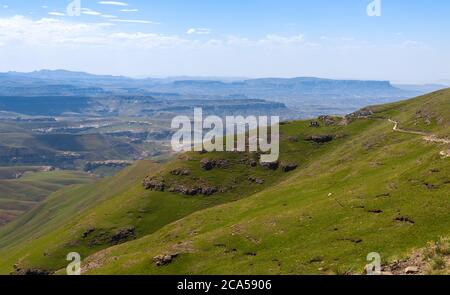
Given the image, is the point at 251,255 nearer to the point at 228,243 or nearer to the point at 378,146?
the point at 228,243

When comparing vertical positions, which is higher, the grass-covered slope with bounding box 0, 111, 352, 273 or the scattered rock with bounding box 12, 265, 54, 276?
the grass-covered slope with bounding box 0, 111, 352, 273

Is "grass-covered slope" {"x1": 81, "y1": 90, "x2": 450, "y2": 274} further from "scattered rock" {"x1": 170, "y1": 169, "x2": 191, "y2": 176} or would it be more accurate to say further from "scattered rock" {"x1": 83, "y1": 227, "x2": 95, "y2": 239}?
"scattered rock" {"x1": 170, "y1": 169, "x2": 191, "y2": 176}

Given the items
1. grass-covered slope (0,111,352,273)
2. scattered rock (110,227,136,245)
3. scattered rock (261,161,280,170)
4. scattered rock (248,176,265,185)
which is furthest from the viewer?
scattered rock (261,161,280,170)

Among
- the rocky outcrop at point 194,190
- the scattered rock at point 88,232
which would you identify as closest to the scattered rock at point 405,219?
the rocky outcrop at point 194,190

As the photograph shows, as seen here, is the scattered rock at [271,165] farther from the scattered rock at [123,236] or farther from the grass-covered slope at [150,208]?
the scattered rock at [123,236]

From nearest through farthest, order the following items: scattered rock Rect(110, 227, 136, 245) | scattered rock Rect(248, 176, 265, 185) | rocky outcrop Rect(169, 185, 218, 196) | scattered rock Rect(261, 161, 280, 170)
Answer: scattered rock Rect(110, 227, 136, 245) → rocky outcrop Rect(169, 185, 218, 196) → scattered rock Rect(248, 176, 265, 185) → scattered rock Rect(261, 161, 280, 170)

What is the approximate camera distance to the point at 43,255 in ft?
520

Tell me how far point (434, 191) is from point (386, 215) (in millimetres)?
10820

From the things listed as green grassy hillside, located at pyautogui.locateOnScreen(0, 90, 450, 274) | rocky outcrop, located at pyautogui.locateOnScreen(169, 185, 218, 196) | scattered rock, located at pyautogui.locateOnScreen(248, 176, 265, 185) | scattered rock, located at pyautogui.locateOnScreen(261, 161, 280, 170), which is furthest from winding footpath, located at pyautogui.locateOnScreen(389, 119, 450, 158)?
rocky outcrop, located at pyautogui.locateOnScreen(169, 185, 218, 196)

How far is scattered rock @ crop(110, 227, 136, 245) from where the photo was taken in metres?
155

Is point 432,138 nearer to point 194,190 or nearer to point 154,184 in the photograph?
point 194,190

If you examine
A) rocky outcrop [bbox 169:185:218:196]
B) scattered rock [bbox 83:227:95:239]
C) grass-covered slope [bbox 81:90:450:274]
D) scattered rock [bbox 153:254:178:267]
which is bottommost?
scattered rock [bbox 83:227:95:239]
